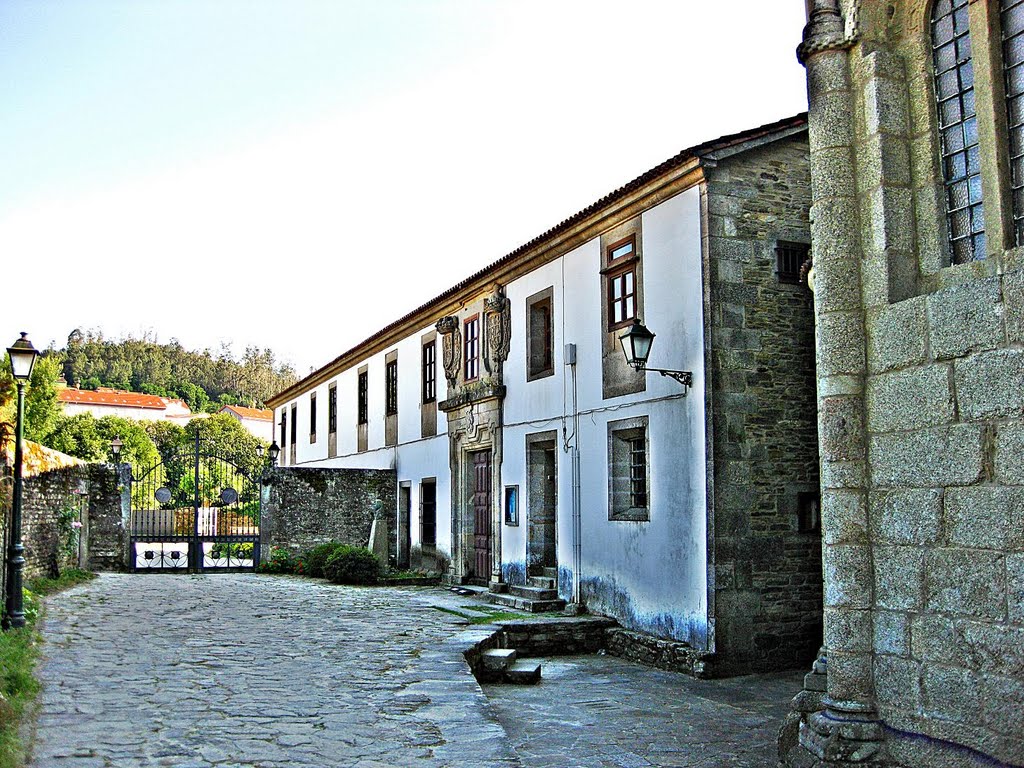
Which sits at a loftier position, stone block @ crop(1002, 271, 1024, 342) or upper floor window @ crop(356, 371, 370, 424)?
upper floor window @ crop(356, 371, 370, 424)

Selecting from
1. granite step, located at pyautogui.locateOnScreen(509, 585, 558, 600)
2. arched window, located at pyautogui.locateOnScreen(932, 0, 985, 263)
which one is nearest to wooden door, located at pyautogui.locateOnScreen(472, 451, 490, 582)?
granite step, located at pyautogui.locateOnScreen(509, 585, 558, 600)

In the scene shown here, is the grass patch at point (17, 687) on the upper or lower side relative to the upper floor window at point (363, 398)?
lower

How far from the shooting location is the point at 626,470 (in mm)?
13492

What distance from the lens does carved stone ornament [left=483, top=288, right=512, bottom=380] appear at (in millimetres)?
17172

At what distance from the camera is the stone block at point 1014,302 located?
5.01 m

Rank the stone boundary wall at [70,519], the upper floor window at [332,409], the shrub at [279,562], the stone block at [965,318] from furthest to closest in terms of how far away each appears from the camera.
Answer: the upper floor window at [332,409]
the shrub at [279,562]
the stone boundary wall at [70,519]
the stone block at [965,318]

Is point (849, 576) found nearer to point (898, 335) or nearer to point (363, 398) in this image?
point (898, 335)

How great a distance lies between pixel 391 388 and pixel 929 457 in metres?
18.9

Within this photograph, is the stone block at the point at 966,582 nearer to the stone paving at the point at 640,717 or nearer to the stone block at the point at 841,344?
the stone block at the point at 841,344

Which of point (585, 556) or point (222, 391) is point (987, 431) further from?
point (222, 391)

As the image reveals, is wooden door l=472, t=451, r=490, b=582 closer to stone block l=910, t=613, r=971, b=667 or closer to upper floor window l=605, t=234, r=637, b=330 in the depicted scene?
upper floor window l=605, t=234, r=637, b=330

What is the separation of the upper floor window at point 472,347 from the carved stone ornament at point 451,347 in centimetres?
31

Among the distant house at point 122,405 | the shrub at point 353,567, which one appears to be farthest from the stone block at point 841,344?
the distant house at point 122,405

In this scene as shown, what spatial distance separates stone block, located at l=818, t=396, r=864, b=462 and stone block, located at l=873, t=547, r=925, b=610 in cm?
60
